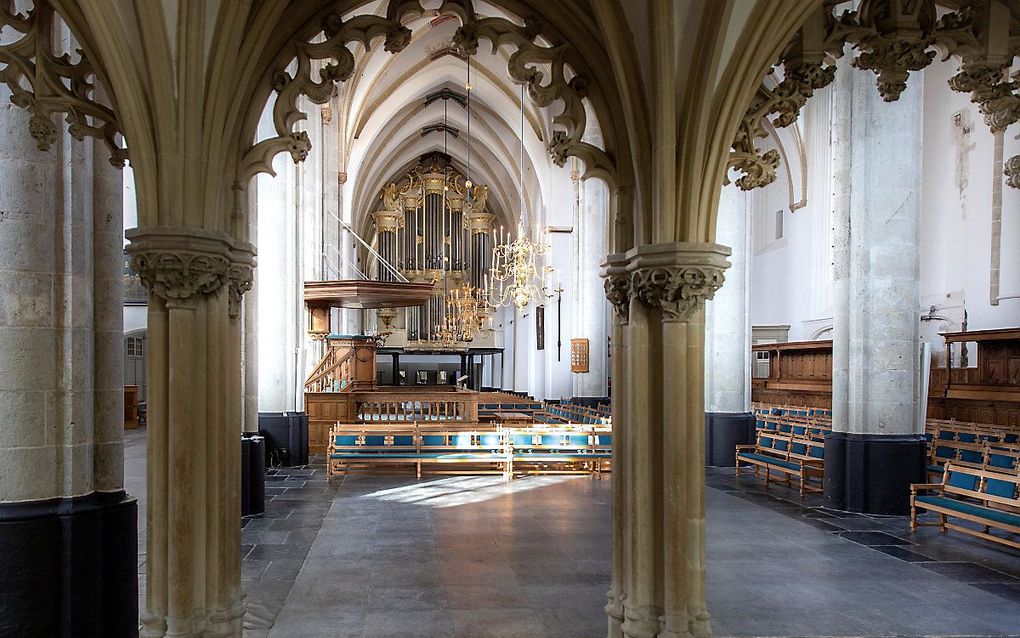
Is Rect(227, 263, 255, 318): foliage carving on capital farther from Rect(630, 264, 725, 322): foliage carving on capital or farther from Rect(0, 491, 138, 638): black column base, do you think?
Rect(630, 264, 725, 322): foliage carving on capital

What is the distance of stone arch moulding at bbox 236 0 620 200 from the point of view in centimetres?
452

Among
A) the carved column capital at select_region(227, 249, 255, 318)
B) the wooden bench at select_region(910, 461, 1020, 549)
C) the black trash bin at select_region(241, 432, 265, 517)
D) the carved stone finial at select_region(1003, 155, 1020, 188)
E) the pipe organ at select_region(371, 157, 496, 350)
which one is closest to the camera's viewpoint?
the carved column capital at select_region(227, 249, 255, 318)

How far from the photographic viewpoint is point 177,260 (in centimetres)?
401

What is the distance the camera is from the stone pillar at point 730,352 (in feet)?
45.1

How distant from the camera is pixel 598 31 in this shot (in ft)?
15.3

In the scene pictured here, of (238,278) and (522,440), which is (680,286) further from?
(522,440)

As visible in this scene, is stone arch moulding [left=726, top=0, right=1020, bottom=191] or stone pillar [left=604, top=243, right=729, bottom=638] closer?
stone pillar [left=604, top=243, right=729, bottom=638]

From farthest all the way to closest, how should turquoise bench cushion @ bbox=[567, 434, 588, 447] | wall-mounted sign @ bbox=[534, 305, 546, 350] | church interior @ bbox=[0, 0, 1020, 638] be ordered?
wall-mounted sign @ bbox=[534, 305, 546, 350]
turquoise bench cushion @ bbox=[567, 434, 588, 447]
church interior @ bbox=[0, 0, 1020, 638]

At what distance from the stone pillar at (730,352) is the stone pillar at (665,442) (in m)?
9.59

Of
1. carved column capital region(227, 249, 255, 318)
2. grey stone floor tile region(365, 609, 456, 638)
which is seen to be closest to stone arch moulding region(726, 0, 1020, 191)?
carved column capital region(227, 249, 255, 318)

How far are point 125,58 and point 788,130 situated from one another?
24.7m

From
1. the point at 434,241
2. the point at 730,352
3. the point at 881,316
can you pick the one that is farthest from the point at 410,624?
the point at 434,241

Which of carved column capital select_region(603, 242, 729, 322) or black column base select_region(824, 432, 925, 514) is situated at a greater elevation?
carved column capital select_region(603, 242, 729, 322)

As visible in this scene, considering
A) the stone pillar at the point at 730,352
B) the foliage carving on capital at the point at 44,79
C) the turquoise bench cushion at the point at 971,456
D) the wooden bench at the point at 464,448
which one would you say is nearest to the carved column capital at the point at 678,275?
the foliage carving on capital at the point at 44,79
